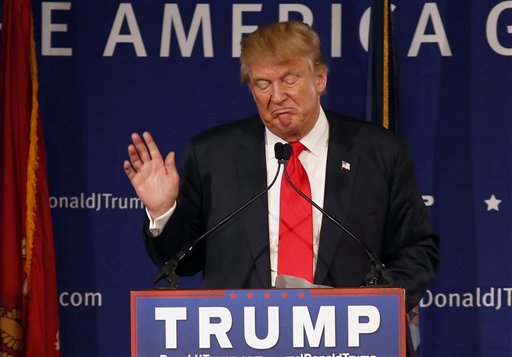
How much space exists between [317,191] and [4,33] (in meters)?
1.71

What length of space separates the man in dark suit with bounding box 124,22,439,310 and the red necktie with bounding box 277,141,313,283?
29mm

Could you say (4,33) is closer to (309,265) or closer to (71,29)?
(71,29)

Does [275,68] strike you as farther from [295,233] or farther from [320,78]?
[295,233]

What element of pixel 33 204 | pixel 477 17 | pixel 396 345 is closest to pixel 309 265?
pixel 396 345

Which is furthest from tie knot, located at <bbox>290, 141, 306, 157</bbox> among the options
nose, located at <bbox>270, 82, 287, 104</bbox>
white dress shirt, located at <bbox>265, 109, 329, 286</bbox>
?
nose, located at <bbox>270, 82, 287, 104</bbox>

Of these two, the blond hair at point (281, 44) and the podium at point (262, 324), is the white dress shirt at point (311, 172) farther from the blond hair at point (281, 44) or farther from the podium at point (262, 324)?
the podium at point (262, 324)

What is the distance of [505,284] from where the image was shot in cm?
389

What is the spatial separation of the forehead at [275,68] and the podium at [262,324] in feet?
2.58

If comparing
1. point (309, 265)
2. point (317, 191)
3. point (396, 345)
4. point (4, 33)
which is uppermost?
point (4, 33)

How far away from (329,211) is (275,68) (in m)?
0.42

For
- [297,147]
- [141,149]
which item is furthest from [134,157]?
[297,147]

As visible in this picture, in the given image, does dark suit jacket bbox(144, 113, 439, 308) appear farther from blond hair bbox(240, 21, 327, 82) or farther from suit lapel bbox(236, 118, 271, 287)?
blond hair bbox(240, 21, 327, 82)

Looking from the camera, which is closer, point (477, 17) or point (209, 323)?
point (209, 323)

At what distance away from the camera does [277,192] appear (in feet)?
8.74
